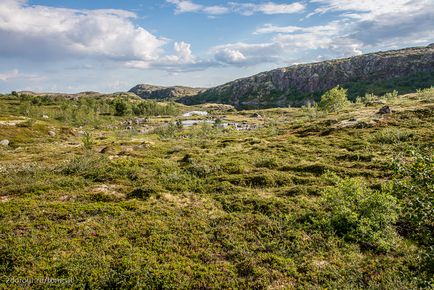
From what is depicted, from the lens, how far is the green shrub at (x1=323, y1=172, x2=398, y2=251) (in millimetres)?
16578

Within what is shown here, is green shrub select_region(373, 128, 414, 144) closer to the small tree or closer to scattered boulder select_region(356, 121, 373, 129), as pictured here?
scattered boulder select_region(356, 121, 373, 129)

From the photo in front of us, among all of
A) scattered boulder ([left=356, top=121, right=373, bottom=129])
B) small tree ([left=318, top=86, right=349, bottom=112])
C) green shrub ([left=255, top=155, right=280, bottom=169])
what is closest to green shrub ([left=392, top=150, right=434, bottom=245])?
green shrub ([left=255, top=155, right=280, bottom=169])

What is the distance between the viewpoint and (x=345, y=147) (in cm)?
4400

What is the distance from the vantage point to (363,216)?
17812 millimetres

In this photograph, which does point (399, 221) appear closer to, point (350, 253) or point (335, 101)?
point (350, 253)

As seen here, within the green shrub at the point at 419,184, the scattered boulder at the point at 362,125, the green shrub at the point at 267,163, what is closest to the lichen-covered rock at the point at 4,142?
the green shrub at the point at 267,163

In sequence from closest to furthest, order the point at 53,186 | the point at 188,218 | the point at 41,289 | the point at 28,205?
the point at 41,289 < the point at 188,218 < the point at 28,205 < the point at 53,186

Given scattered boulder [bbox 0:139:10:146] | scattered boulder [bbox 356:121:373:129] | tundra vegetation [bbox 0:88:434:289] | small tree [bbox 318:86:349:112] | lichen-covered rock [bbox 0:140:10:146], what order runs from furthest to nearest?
small tree [bbox 318:86:349:112] < scattered boulder [bbox 0:139:10:146] < lichen-covered rock [bbox 0:140:10:146] < scattered boulder [bbox 356:121:373:129] < tundra vegetation [bbox 0:88:434:289]

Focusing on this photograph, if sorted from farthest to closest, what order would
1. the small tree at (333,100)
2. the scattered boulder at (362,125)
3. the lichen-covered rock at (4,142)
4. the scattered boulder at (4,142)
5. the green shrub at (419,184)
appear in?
the small tree at (333,100), the scattered boulder at (4,142), the lichen-covered rock at (4,142), the scattered boulder at (362,125), the green shrub at (419,184)

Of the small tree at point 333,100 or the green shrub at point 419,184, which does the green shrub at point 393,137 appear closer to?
the green shrub at point 419,184

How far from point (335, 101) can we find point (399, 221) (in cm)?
11448

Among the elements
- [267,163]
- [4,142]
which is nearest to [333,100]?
[267,163]

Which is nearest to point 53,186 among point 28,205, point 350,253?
point 28,205

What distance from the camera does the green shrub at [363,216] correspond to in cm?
1658
